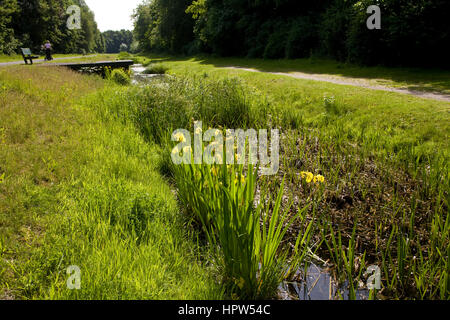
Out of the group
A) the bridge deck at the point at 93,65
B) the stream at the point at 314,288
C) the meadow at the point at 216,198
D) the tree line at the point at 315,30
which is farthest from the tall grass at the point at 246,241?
the bridge deck at the point at 93,65

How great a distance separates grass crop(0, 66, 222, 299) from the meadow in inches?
0.6

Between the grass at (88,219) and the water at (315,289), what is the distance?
621 mm

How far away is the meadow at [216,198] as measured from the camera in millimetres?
2170

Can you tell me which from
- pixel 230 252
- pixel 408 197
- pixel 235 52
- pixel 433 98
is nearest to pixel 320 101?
pixel 433 98

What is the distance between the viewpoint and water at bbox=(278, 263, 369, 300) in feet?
7.70

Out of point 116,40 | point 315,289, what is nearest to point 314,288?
point 315,289

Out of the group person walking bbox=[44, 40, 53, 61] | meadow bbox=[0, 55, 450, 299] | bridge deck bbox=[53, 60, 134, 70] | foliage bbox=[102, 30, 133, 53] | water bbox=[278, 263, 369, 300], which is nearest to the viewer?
meadow bbox=[0, 55, 450, 299]

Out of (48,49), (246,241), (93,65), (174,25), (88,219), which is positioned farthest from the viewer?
(174,25)

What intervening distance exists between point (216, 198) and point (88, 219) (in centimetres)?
131

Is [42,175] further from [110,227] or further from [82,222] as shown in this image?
[110,227]

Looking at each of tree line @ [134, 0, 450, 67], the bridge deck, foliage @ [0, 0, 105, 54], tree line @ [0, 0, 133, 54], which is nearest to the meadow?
tree line @ [134, 0, 450, 67]

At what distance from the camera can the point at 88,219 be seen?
9.26 ft

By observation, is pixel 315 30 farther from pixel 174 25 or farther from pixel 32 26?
pixel 32 26

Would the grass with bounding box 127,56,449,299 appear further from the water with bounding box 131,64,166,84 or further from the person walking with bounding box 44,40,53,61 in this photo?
the person walking with bounding box 44,40,53,61
